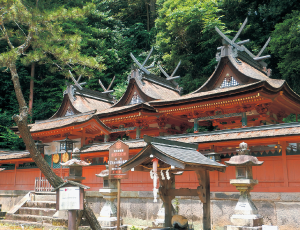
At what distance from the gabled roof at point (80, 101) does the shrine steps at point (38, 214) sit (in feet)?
23.0

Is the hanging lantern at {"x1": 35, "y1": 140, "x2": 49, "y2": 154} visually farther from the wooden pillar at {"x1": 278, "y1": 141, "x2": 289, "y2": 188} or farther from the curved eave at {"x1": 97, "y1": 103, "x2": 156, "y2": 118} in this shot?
the wooden pillar at {"x1": 278, "y1": 141, "x2": 289, "y2": 188}

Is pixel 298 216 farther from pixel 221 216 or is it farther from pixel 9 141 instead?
pixel 9 141

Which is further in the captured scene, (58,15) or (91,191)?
(91,191)

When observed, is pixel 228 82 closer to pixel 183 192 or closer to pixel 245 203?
pixel 245 203

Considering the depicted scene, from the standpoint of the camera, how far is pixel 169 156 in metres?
7.42

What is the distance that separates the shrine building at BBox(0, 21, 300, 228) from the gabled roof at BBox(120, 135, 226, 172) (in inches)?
189

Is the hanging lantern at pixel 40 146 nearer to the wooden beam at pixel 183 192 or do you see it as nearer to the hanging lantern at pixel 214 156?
the hanging lantern at pixel 214 156

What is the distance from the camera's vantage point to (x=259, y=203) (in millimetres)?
12305

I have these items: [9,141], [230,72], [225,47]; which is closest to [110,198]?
[230,72]

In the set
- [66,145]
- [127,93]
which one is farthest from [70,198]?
[127,93]

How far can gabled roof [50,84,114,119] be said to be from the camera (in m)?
23.0

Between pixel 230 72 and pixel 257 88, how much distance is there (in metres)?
3.55

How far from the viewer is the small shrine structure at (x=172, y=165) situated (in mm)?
7551

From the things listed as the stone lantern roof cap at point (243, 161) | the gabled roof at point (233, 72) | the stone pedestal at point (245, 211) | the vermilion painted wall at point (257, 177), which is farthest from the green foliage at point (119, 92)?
the stone pedestal at point (245, 211)
